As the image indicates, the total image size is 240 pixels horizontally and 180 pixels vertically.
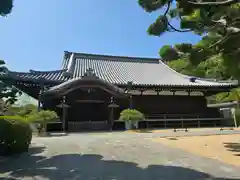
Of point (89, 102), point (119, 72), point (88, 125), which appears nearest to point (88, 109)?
point (89, 102)

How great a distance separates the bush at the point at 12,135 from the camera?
7.49 m

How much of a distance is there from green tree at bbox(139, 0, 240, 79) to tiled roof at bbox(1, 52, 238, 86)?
43.9 feet

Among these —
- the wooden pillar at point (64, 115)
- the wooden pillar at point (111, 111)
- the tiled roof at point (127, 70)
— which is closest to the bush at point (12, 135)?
the wooden pillar at point (64, 115)

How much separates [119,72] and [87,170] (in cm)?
1876

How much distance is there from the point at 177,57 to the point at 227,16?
1.62 meters

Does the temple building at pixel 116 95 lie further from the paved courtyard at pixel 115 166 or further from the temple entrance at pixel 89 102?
the paved courtyard at pixel 115 166

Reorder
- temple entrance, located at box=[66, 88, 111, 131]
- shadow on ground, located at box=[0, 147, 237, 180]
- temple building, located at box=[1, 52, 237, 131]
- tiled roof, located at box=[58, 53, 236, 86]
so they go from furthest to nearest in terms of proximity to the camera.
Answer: tiled roof, located at box=[58, 53, 236, 86] < temple entrance, located at box=[66, 88, 111, 131] < temple building, located at box=[1, 52, 237, 131] < shadow on ground, located at box=[0, 147, 237, 180]

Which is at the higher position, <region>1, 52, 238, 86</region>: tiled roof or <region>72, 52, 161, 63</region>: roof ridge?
<region>72, 52, 161, 63</region>: roof ridge

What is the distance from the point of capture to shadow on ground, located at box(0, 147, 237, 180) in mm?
5398

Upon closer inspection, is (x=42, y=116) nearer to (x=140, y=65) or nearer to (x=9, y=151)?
(x=9, y=151)

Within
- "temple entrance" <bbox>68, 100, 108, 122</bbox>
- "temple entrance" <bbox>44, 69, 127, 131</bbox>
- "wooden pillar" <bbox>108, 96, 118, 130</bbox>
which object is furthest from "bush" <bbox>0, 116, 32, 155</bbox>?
"temple entrance" <bbox>68, 100, 108, 122</bbox>

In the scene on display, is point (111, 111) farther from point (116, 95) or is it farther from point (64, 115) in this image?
point (64, 115)

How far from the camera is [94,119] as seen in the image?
1973 centimetres

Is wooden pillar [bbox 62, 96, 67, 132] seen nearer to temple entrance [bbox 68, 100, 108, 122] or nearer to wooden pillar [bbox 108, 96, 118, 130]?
temple entrance [bbox 68, 100, 108, 122]
